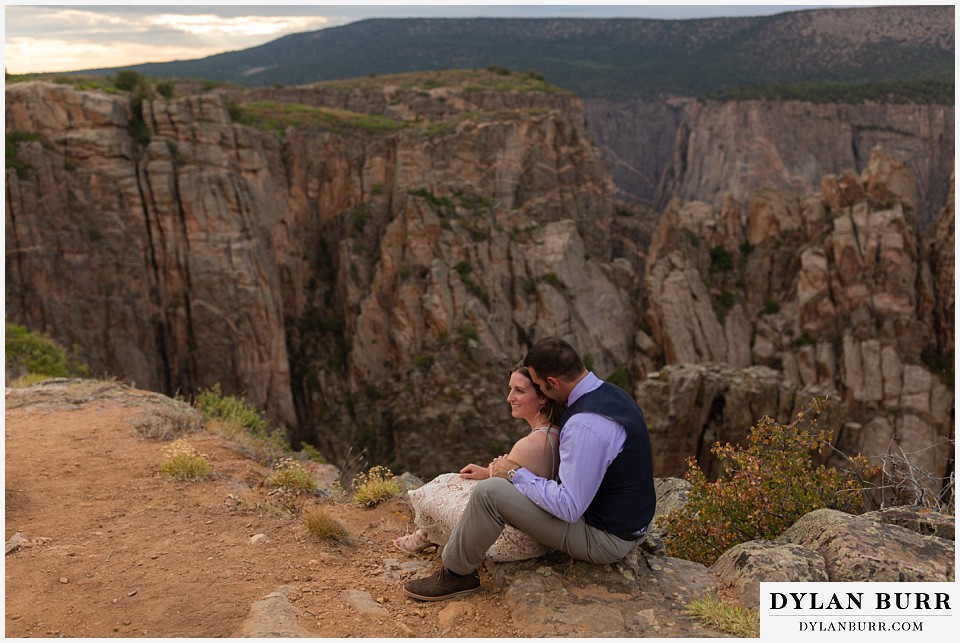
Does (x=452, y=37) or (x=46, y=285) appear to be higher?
(x=452, y=37)

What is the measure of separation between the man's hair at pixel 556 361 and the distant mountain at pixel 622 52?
277ft

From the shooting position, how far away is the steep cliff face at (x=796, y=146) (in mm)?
72000

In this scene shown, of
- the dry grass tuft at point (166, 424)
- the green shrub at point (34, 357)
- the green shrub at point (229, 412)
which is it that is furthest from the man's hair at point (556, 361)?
the green shrub at point (34, 357)

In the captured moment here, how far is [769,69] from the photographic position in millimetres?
99438

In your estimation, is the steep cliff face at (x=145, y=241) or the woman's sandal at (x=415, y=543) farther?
the steep cliff face at (x=145, y=241)

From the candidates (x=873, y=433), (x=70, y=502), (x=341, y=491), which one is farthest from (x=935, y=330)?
(x=70, y=502)

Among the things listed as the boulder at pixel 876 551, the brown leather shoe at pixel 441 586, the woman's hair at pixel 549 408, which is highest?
the woman's hair at pixel 549 408

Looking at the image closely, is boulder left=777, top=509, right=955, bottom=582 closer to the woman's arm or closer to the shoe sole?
the woman's arm

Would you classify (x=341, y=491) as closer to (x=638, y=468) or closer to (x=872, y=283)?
(x=638, y=468)

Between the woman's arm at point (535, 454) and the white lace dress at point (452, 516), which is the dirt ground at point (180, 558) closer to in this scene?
the white lace dress at point (452, 516)

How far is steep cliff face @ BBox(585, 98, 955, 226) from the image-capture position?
72000 millimetres

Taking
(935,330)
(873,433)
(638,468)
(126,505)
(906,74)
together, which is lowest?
(873,433)

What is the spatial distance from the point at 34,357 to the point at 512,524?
14.8 m

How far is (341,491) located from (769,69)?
104 metres
